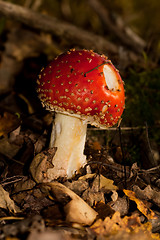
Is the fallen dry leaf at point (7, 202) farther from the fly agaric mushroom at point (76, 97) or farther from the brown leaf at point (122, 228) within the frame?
the brown leaf at point (122, 228)

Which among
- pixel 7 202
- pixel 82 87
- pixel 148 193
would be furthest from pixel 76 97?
pixel 148 193

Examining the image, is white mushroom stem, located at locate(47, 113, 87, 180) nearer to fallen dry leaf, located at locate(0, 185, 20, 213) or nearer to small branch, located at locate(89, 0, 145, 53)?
fallen dry leaf, located at locate(0, 185, 20, 213)

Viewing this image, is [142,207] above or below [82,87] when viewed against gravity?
below

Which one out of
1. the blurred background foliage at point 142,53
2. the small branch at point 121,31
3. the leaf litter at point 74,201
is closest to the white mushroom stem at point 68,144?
the leaf litter at point 74,201

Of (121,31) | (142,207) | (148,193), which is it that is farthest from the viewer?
(121,31)

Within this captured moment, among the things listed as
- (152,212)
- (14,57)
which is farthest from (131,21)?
(152,212)

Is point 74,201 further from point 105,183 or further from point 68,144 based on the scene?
point 68,144
